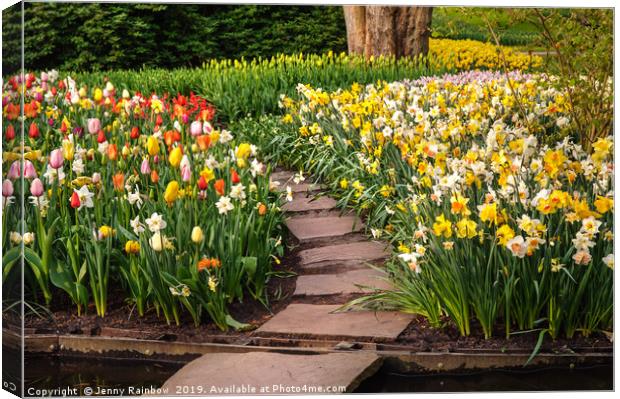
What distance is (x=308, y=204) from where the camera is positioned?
13.1ft

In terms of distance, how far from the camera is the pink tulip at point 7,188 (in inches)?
128

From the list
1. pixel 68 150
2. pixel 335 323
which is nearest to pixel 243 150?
pixel 68 150

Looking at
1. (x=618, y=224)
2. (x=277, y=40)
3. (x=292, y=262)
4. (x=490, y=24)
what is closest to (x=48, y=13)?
(x=277, y=40)

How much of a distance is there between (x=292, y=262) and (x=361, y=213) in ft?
1.43

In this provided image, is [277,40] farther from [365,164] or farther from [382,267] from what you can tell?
[382,267]

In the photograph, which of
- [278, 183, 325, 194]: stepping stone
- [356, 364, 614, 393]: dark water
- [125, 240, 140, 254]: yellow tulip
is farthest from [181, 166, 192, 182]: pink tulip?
[356, 364, 614, 393]: dark water

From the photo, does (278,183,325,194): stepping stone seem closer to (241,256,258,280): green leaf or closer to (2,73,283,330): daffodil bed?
(2,73,283,330): daffodil bed

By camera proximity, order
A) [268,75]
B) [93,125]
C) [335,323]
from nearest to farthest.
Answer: [335,323]
[93,125]
[268,75]

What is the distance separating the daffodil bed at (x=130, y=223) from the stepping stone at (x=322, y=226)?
98 millimetres

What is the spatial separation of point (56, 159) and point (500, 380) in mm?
1921

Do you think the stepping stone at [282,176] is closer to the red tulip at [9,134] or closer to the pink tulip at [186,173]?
the pink tulip at [186,173]

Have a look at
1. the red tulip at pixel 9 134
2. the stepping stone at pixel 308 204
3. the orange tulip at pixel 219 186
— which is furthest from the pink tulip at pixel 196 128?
the red tulip at pixel 9 134

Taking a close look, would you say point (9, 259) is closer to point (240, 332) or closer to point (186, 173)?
point (186, 173)

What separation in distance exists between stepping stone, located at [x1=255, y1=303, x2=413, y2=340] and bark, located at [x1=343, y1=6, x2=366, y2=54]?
140 cm
